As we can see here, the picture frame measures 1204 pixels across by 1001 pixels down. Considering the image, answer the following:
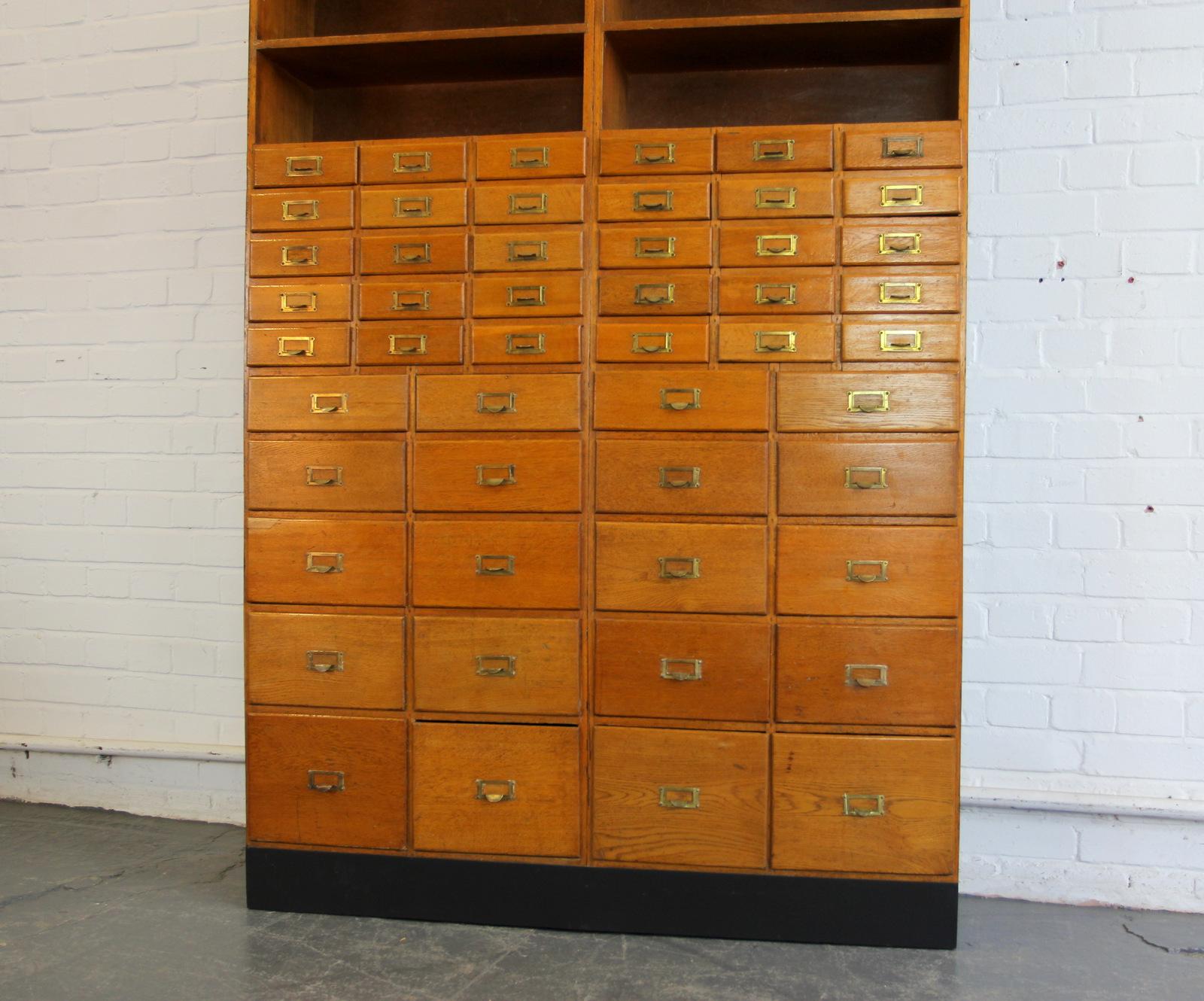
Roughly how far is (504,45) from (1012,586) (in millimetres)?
2143

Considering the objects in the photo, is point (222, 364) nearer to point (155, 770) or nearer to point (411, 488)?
point (411, 488)

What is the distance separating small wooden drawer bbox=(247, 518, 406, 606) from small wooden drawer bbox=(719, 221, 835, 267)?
44.9 inches

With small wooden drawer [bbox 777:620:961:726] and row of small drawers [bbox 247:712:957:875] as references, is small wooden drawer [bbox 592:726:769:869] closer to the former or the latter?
row of small drawers [bbox 247:712:957:875]

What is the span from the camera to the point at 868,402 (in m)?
2.65

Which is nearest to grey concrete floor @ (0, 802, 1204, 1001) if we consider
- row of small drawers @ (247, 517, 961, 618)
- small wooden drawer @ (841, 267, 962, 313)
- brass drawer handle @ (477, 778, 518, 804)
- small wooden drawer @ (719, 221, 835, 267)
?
brass drawer handle @ (477, 778, 518, 804)

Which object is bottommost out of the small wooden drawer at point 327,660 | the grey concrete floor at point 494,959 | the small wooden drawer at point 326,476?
the grey concrete floor at point 494,959

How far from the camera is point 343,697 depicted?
285cm

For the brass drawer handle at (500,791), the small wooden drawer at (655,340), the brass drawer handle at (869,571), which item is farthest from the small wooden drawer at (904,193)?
the brass drawer handle at (500,791)

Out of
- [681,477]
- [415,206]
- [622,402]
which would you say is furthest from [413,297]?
[681,477]

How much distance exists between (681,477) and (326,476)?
96 centimetres

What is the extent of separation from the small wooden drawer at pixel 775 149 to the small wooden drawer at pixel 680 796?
147 centimetres

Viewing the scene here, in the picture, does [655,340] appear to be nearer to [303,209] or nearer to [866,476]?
[866,476]

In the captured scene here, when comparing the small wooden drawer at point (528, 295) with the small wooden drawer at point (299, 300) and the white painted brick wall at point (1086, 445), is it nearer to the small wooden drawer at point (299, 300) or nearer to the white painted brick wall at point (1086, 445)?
the small wooden drawer at point (299, 300)

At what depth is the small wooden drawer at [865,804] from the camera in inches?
104
